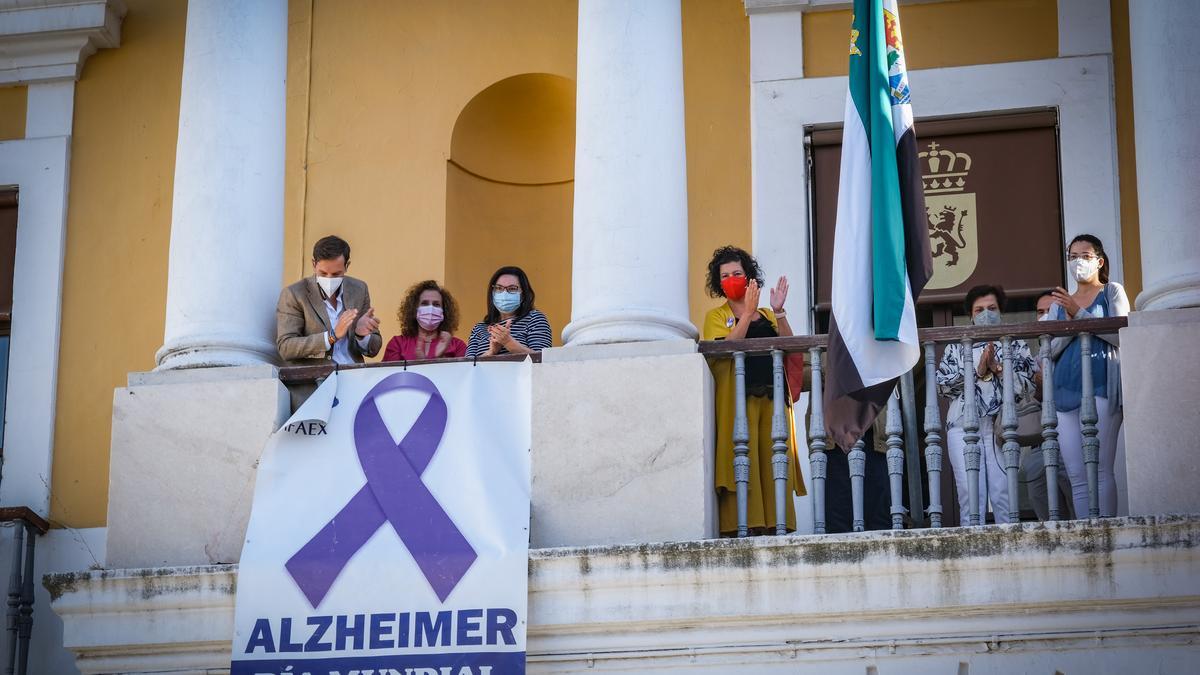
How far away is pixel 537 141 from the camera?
15125mm

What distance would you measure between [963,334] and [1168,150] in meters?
1.36

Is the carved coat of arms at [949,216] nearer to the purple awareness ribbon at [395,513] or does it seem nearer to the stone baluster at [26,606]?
the purple awareness ribbon at [395,513]

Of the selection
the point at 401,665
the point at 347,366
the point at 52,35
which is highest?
the point at 52,35

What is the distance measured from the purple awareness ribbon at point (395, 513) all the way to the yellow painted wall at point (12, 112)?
491 cm

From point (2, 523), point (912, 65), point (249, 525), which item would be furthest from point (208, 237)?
point (912, 65)

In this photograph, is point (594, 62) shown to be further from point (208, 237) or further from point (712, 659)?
point (712, 659)

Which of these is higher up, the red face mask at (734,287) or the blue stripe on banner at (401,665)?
the red face mask at (734,287)

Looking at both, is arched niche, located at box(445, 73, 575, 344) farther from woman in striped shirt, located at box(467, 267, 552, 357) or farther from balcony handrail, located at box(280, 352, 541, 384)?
balcony handrail, located at box(280, 352, 541, 384)

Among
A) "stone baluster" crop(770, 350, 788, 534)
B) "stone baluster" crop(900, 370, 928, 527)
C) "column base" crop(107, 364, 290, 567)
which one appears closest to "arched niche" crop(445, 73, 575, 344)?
"column base" crop(107, 364, 290, 567)

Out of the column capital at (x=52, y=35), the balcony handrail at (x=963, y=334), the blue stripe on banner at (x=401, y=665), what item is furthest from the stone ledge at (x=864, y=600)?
the column capital at (x=52, y=35)

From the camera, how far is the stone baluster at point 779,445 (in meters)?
10.9

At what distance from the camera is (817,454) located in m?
10.9

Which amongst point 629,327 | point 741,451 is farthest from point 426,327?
point 741,451

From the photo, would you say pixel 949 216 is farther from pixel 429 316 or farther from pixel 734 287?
pixel 429 316
